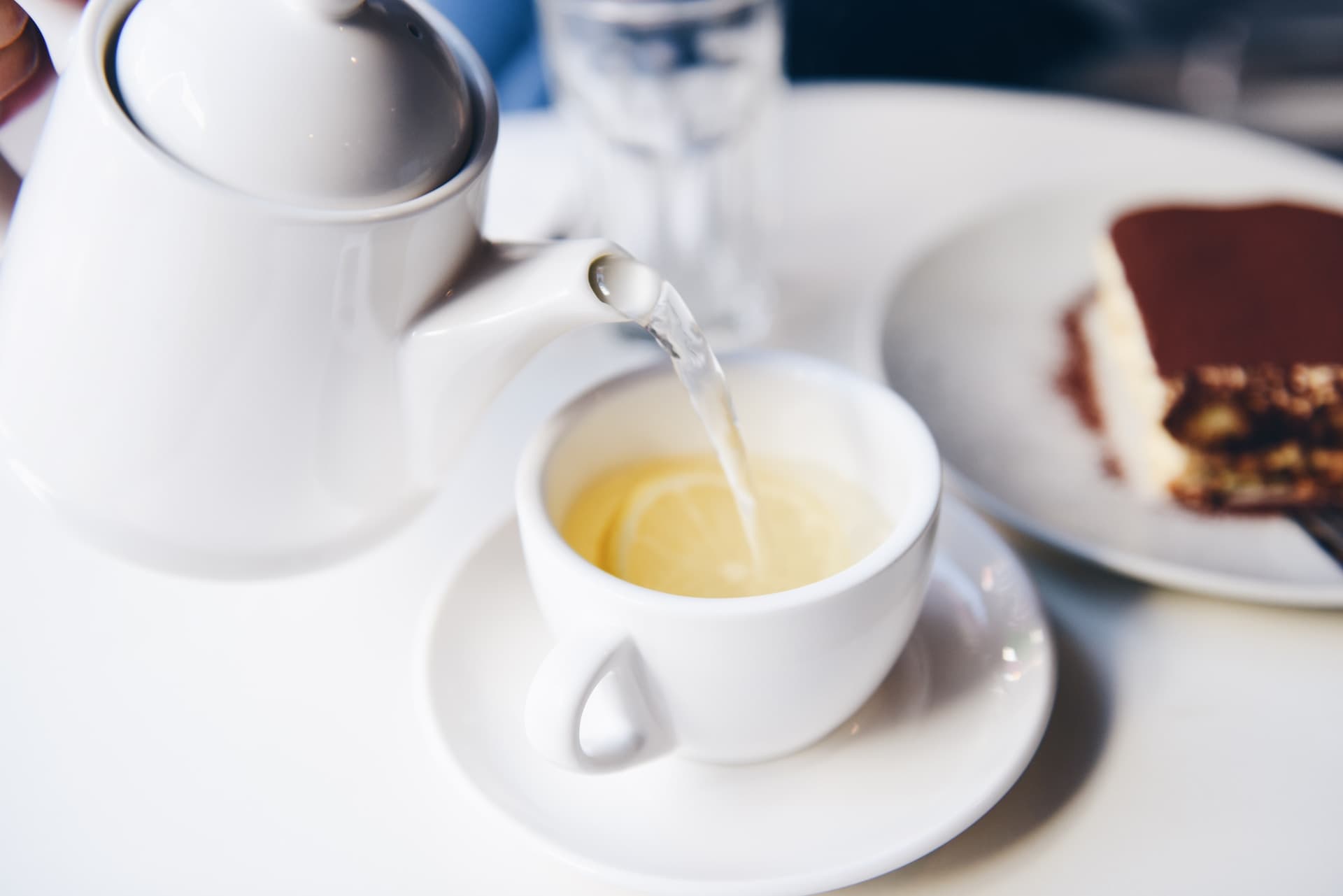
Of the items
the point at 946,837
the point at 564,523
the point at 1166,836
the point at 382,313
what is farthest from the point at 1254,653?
the point at 382,313

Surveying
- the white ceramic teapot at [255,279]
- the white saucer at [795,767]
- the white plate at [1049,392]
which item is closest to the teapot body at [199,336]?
the white ceramic teapot at [255,279]

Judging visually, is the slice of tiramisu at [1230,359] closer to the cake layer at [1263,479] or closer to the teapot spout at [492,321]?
the cake layer at [1263,479]

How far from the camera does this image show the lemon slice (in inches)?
23.0

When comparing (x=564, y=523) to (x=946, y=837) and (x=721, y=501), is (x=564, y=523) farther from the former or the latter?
(x=946, y=837)

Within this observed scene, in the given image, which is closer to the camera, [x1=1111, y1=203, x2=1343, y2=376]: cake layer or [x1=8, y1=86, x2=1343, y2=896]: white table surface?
[x1=8, y1=86, x2=1343, y2=896]: white table surface

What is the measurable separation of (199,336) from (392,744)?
0.24 m

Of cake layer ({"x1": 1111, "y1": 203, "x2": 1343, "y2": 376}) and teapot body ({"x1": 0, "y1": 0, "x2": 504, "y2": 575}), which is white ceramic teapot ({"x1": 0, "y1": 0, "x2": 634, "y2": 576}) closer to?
teapot body ({"x1": 0, "y1": 0, "x2": 504, "y2": 575})

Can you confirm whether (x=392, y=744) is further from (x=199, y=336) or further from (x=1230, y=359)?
(x=1230, y=359)

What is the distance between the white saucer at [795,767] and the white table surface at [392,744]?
0.07 ft

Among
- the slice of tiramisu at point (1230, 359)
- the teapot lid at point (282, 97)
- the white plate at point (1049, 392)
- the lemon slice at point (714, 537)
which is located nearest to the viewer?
the teapot lid at point (282, 97)

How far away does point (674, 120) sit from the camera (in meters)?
1.02

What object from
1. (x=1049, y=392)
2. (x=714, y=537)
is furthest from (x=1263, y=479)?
(x=714, y=537)

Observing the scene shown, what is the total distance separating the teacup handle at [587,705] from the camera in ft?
1.54

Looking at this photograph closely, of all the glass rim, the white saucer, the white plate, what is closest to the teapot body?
the white saucer
